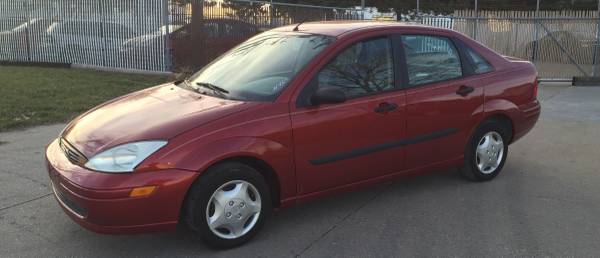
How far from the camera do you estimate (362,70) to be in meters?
4.45

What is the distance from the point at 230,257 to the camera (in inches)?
146

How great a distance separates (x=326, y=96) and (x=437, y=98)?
48.9 inches

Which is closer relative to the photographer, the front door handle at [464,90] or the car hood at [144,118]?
the car hood at [144,118]

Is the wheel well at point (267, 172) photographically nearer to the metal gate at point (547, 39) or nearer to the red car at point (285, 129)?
the red car at point (285, 129)

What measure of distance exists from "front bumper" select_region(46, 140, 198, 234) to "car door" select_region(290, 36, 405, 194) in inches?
36.3

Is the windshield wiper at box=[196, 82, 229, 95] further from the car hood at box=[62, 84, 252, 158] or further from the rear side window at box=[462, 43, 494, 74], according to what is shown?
the rear side window at box=[462, 43, 494, 74]

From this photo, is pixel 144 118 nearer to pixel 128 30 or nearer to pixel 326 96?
pixel 326 96

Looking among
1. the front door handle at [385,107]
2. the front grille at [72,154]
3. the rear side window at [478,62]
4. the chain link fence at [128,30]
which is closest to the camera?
the front grille at [72,154]

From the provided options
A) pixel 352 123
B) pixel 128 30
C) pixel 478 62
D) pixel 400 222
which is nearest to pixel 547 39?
pixel 128 30

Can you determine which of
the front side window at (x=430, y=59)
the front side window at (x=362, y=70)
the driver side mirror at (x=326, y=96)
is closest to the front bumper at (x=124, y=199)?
the driver side mirror at (x=326, y=96)

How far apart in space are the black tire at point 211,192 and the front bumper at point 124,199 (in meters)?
0.08

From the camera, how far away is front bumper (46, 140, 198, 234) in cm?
337

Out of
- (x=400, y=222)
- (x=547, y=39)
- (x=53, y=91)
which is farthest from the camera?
(x=547, y=39)

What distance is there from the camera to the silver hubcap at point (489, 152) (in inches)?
208
